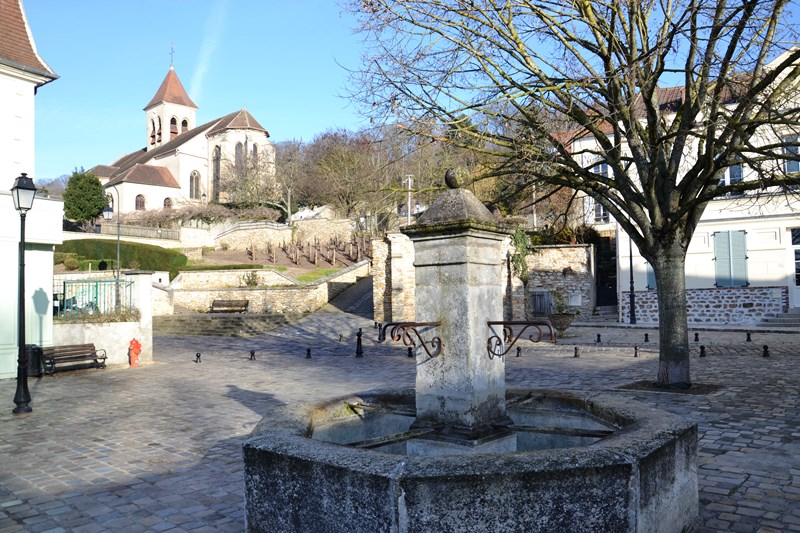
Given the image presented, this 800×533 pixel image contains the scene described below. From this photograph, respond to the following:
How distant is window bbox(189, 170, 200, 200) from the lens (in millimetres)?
66000

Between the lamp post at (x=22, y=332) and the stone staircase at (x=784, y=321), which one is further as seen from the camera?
the stone staircase at (x=784, y=321)

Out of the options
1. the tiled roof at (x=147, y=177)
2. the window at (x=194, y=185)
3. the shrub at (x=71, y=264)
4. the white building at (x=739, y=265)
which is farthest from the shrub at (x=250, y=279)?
the window at (x=194, y=185)

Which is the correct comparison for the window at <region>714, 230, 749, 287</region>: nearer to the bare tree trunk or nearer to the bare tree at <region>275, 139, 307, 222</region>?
the bare tree trunk

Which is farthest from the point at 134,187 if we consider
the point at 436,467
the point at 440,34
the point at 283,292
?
the point at 436,467

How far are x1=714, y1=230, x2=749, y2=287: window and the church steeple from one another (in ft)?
217

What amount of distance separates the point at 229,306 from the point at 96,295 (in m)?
14.3

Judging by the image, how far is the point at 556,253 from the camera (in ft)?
85.4

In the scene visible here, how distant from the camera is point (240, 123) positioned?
212 ft

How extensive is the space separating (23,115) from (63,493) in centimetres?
1240

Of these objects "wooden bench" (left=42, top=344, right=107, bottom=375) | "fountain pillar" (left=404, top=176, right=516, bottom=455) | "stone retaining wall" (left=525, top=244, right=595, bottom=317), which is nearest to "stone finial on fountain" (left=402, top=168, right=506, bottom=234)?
"fountain pillar" (left=404, top=176, right=516, bottom=455)

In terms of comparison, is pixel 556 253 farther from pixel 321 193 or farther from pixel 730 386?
pixel 321 193

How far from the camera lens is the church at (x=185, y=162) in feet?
197

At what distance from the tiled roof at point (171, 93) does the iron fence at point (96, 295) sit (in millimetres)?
64155

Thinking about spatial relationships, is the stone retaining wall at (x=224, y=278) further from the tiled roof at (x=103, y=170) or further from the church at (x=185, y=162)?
the tiled roof at (x=103, y=170)
